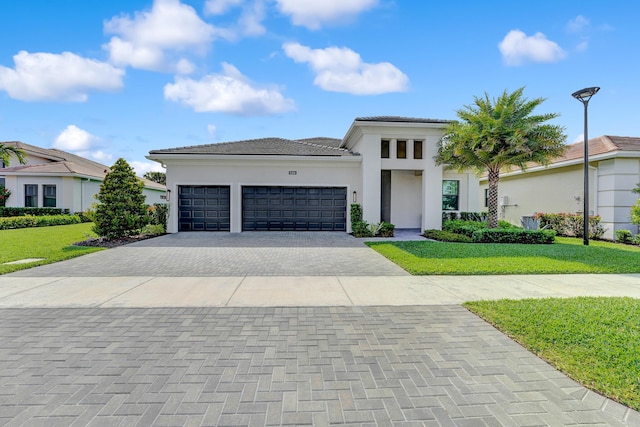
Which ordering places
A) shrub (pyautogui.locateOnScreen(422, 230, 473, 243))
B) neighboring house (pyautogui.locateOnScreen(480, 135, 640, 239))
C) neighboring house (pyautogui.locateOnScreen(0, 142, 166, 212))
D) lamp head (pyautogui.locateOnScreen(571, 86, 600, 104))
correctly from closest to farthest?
lamp head (pyautogui.locateOnScreen(571, 86, 600, 104))
shrub (pyautogui.locateOnScreen(422, 230, 473, 243))
neighboring house (pyautogui.locateOnScreen(480, 135, 640, 239))
neighboring house (pyautogui.locateOnScreen(0, 142, 166, 212))

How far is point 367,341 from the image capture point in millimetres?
3594

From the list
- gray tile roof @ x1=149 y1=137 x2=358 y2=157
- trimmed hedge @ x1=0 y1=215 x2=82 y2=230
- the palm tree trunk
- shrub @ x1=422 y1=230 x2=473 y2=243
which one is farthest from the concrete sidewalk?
trimmed hedge @ x1=0 y1=215 x2=82 y2=230

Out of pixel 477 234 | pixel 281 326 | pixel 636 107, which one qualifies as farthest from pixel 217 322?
pixel 636 107

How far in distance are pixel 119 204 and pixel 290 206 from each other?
7271 mm

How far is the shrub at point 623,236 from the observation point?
12562 millimetres

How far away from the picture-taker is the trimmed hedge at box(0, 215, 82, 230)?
1712cm

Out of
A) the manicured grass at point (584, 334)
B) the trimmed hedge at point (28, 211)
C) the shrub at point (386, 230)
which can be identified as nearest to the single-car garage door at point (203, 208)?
the shrub at point (386, 230)

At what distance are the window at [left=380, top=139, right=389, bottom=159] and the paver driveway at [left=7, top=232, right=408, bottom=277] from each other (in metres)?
4.73

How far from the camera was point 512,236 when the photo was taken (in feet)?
39.8

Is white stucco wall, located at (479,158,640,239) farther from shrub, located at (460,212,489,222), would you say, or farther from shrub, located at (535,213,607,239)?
shrub, located at (460,212,489,222)

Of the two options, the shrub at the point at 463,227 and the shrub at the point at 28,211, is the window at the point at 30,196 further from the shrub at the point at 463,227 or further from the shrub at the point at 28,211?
the shrub at the point at 463,227

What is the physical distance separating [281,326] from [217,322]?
2.92 feet

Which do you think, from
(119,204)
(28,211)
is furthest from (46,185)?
(119,204)

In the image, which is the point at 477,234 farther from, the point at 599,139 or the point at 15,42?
the point at 15,42
